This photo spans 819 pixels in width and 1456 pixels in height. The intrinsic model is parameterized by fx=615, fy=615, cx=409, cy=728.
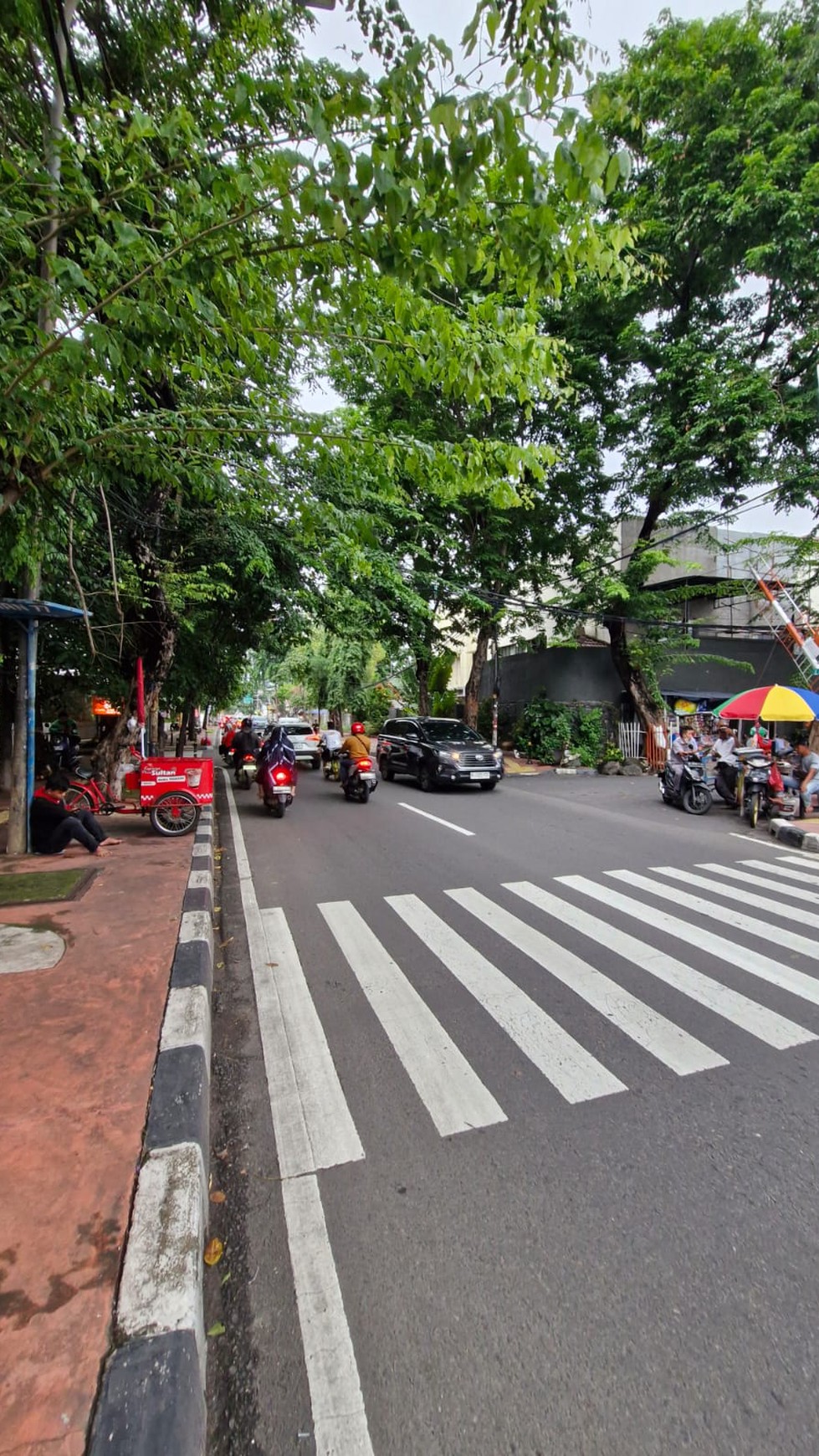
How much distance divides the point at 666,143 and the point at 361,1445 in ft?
69.0

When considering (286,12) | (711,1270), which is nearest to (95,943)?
(711,1270)

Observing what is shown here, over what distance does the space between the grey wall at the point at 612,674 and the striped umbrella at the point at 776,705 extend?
9992mm

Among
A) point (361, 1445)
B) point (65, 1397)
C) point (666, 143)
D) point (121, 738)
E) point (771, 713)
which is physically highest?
point (666, 143)

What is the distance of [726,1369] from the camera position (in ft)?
5.76

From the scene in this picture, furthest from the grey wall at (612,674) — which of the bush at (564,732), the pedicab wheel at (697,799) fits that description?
the pedicab wheel at (697,799)

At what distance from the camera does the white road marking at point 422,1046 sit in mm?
2865

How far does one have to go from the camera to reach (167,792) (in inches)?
338

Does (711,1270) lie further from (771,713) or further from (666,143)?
(666,143)

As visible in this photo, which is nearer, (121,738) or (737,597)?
(121,738)

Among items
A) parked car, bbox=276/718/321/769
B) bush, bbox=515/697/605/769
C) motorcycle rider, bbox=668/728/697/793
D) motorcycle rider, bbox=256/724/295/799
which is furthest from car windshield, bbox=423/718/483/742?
parked car, bbox=276/718/321/769

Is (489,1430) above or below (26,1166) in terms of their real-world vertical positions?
below

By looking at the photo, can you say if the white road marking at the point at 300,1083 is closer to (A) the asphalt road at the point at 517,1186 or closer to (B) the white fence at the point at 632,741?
(A) the asphalt road at the point at 517,1186

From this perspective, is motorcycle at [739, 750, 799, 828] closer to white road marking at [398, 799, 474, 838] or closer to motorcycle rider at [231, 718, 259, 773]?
white road marking at [398, 799, 474, 838]

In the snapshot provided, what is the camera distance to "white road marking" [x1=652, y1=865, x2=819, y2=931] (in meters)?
5.62
